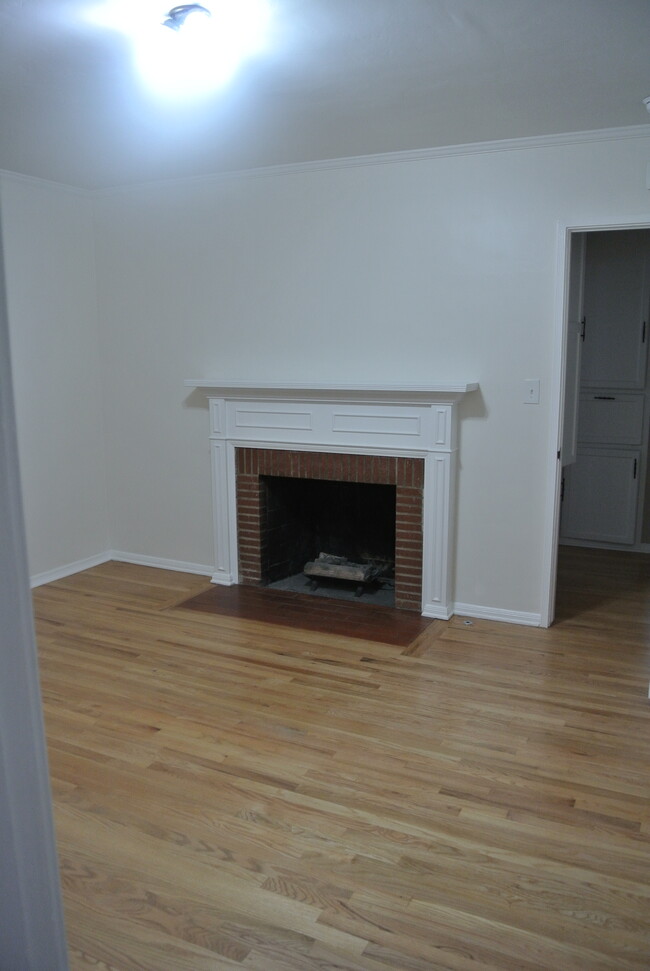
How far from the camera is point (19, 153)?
399cm

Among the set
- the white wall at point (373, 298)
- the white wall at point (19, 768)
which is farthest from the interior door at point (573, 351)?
the white wall at point (19, 768)

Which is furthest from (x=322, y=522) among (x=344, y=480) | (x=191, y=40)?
(x=191, y=40)

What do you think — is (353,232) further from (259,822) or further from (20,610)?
(20,610)

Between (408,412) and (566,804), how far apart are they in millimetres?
2213

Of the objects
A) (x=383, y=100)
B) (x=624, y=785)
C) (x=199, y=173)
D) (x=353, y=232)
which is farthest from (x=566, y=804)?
(x=199, y=173)

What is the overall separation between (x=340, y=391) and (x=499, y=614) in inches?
61.1

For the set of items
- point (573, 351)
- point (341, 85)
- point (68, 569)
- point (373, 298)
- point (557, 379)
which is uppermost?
point (341, 85)

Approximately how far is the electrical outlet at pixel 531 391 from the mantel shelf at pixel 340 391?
10.5 inches

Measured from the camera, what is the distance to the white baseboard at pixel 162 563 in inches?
199

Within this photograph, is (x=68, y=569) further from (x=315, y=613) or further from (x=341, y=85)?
(x=341, y=85)

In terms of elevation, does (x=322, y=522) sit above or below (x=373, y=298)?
below

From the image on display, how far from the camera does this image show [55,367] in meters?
4.86

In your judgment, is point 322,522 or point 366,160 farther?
point 322,522

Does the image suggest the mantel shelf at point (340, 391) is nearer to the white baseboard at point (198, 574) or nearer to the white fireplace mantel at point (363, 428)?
the white fireplace mantel at point (363, 428)
